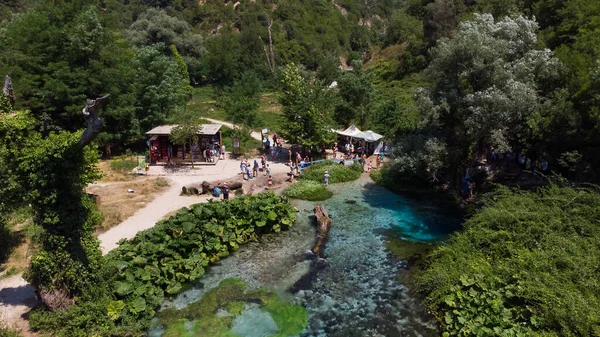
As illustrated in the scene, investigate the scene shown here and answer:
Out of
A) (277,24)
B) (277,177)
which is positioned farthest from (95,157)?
(277,24)

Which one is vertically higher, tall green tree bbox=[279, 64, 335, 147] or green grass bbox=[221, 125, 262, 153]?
tall green tree bbox=[279, 64, 335, 147]

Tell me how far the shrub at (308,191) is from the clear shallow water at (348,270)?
0.76 m

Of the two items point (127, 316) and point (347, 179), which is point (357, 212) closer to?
point (347, 179)

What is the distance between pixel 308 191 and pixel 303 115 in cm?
717

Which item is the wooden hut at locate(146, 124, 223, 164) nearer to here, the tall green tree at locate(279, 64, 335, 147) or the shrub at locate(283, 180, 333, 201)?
the tall green tree at locate(279, 64, 335, 147)

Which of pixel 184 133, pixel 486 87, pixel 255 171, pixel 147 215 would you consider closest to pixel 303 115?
pixel 255 171

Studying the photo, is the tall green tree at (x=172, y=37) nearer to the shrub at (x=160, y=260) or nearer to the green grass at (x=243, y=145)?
the green grass at (x=243, y=145)

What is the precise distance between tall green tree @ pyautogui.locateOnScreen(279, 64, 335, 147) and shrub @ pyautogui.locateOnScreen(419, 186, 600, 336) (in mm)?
14726

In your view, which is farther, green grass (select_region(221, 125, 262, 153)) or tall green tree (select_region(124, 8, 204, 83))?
tall green tree (select_region(124, 8, 204, 83))

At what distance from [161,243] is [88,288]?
3697mm

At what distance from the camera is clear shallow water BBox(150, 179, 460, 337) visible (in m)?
13.4

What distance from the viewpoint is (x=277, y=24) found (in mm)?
87312

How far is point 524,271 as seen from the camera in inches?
503

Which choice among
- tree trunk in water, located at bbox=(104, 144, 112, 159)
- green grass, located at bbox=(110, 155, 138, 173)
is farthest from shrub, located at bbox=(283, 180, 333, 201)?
tree trunk in water, located at bbox=(104, 144, 112, 159)
